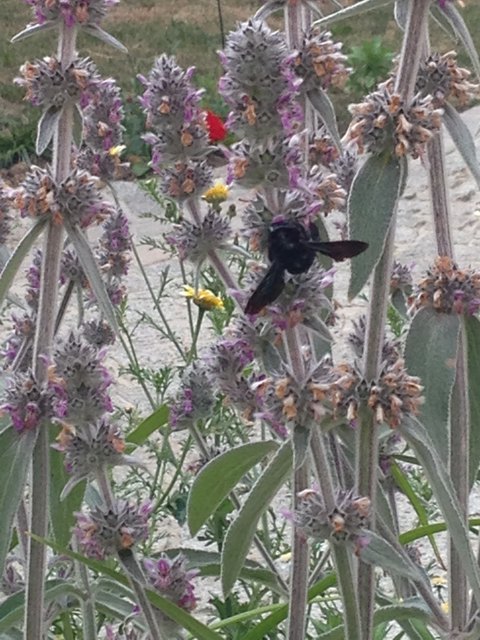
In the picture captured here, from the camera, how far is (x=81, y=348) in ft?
3.89

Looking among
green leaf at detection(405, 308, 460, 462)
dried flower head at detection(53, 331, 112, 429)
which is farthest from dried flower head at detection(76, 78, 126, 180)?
green leaf at detection(405, 308, 460, 462)

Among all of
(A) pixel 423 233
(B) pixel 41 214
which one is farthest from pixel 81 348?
(A) pixel 423 233

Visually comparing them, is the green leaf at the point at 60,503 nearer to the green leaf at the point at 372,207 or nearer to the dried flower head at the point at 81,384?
the dried flower head at the point at 81,384

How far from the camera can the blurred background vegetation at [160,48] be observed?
6262mm

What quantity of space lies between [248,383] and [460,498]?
0.86ft

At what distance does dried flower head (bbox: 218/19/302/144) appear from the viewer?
995 mm

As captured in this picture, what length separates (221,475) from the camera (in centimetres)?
123

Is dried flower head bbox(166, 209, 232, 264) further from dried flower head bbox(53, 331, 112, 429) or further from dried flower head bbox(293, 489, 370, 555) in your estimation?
dried flower head bbox(293, 489, 370, 555)

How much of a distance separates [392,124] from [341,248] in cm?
14

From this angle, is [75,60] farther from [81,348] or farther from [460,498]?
[460,498]

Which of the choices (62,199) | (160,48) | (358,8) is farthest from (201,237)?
(160,48)

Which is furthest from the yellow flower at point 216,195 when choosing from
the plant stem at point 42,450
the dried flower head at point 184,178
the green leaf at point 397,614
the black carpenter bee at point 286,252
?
the black carpenter bee at point 286,252

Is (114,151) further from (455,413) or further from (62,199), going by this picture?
(455,413)

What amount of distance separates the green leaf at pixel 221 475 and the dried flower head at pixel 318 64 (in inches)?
15.9
